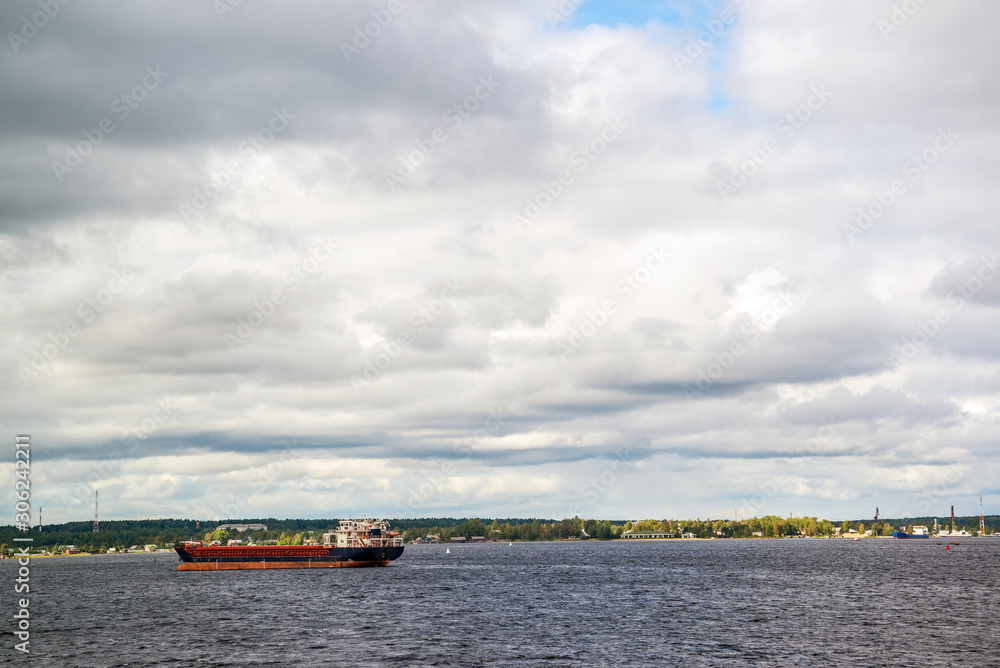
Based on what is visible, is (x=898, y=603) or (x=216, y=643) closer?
(x=216, y=643)

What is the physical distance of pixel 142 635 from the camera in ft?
356

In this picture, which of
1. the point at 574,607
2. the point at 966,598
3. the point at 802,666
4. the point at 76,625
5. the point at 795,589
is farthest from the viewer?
the point at 795,589

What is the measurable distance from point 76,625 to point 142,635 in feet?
69.6

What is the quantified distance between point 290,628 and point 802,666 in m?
61.5

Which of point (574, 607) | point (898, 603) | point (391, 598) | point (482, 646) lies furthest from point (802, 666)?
point (391, 598)

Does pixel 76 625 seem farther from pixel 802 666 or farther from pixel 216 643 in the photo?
pixel 802 666

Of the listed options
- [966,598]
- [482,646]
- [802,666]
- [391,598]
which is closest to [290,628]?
[482,646]

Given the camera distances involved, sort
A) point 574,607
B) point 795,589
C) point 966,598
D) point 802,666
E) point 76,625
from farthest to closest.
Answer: point 795,589, point 966,598, point 574,607, point 76,625, point 802,666

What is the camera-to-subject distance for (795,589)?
541 ft

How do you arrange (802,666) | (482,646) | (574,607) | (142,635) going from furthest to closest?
(574,607), (142,635), (482,646), (802,666)

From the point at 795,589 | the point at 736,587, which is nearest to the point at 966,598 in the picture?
the point at 795,589

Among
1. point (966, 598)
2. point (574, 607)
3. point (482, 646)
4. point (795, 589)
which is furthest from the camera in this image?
point (795, 589)

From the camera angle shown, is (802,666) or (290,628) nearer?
(802,666)

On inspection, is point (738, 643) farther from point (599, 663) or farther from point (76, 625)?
point (76, 625)
